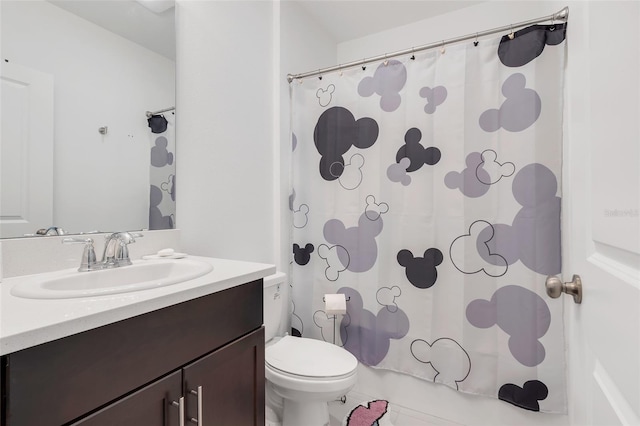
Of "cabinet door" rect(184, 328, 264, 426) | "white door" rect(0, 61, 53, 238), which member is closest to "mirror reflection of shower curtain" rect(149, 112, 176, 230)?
"white door" rect(0, 61, 53, 238)

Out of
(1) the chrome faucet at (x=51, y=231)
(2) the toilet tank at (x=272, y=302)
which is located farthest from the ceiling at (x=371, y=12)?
(1) the chrome faucet at (x=51, y=231)

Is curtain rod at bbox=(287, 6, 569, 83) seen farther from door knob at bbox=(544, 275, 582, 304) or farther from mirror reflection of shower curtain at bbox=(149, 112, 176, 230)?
door knob at bbox=(544, 275, 582, 304)

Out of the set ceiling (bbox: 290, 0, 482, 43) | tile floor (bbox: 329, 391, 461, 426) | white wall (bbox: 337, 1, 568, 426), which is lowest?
tile floor (bbox: 329, 391, 461, 426)

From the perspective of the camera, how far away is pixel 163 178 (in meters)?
1.39

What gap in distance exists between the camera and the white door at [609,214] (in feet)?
1.33

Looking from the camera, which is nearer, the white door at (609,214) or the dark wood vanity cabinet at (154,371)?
the white door at (609,214)

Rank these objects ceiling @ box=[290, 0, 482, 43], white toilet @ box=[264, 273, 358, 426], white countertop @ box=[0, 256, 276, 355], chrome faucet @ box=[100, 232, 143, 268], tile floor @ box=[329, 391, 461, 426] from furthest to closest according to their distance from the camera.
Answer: ceiling @ box=[290, 0, 482, 43]
tile floor @ box=[329, 391, 461, 426]
white toilet @ box=[264, 273, 358, 426]
chrome faucet @ box=[100, 232, 143, 268]
white countertop @ box=[0, 256, 276, 355]

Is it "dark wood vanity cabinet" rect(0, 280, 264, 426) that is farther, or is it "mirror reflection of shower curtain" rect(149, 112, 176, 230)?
"mirror reflection of shower curtain" rect(149, 112, 176, 230)

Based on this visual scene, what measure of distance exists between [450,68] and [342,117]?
0.63 meters

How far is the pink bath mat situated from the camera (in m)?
1.57

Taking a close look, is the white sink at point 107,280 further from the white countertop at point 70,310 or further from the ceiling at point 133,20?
the ceiling at point 133,20

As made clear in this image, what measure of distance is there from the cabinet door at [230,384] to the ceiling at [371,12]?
82.9 inches

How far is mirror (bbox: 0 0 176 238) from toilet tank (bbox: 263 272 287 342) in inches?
21.3

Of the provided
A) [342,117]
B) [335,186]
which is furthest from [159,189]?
[342,117]
